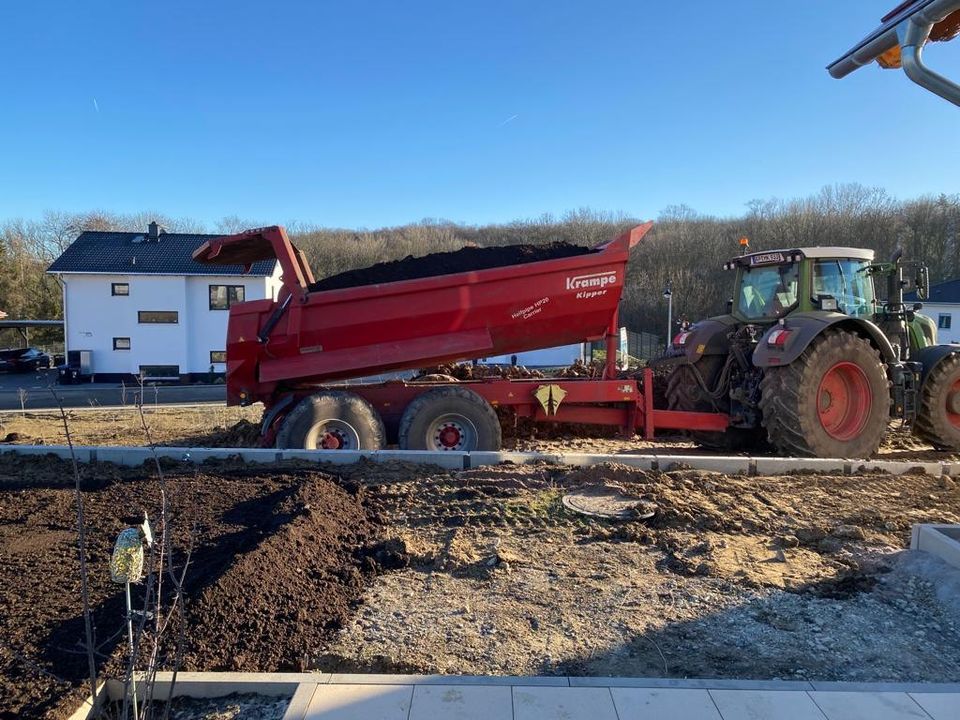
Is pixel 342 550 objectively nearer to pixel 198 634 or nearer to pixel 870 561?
pixel 198 634

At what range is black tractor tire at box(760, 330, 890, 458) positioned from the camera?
735cm

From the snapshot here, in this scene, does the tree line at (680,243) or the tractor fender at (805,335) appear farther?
the tree line at (680,243)

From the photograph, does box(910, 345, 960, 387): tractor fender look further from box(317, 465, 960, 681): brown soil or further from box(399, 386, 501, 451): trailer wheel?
box(399, 386, 501, 451): trailer wheel

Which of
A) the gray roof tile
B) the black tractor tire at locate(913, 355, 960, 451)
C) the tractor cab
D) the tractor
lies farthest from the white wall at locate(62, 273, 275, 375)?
the black tractor tire at locate(913, 355, 960, 451)

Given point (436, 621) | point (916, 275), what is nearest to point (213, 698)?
point (436, 621)

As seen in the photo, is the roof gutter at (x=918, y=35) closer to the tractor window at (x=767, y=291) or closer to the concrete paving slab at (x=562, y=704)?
the concrete paving slab at (x=562, y=704)

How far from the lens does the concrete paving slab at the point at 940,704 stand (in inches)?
104

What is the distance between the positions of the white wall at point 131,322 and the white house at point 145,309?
4 centimetres

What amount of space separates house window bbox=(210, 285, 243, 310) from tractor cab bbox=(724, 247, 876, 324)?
23665mm

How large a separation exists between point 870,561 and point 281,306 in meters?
5.96

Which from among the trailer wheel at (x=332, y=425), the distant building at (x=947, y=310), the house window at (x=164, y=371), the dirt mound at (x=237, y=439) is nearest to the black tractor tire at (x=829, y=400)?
the trailer wheel at (x=332, y=425)

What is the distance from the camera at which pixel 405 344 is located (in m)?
7.53

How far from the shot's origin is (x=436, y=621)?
11.4 ft

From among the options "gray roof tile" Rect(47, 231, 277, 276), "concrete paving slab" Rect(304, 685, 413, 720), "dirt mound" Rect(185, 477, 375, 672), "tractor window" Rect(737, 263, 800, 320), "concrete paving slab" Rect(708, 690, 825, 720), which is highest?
"gray roof tile" Rect(47, 231, 277, 276)
